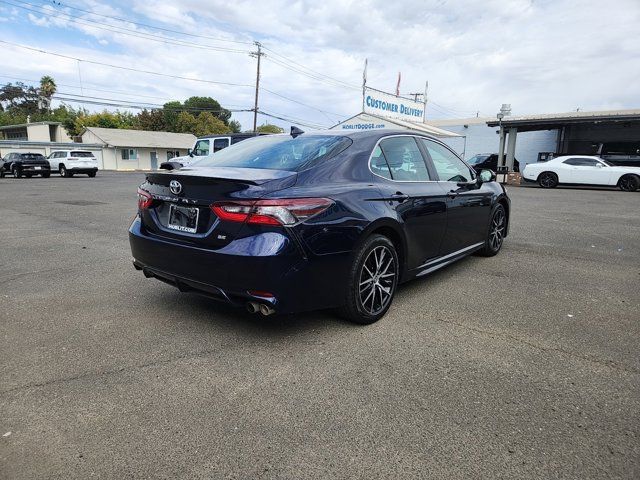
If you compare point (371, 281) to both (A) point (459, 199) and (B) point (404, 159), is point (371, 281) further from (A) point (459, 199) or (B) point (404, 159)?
(A) point (459, 199)

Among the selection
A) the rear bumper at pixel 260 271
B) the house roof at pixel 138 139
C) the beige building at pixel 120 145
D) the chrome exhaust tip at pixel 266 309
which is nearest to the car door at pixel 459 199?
the rear bumper at pixel 260 271

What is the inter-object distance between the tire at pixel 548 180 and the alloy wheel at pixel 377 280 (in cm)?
1882

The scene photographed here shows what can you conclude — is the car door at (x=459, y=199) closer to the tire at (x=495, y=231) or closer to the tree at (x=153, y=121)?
the tire at (x=495, y=231)

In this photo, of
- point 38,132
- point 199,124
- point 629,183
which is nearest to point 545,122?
point 629,183

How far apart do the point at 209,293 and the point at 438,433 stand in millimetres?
1773

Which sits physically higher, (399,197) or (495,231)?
(399,197)

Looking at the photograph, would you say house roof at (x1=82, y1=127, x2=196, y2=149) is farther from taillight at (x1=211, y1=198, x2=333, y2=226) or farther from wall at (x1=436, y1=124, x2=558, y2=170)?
taillight at (x1=211, y1=198, x2=333, y2=226)

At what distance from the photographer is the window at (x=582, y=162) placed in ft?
60.8

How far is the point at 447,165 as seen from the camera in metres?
4.85

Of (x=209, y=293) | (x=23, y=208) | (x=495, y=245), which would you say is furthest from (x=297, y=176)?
(x=23, y=208)

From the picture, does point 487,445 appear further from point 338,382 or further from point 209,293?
point 209,293

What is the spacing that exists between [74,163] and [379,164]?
27775 mm

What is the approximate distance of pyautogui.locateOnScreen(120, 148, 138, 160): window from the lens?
51.3m

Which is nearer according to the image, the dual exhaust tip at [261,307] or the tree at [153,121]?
the dual exhaust tip at [261,307]
